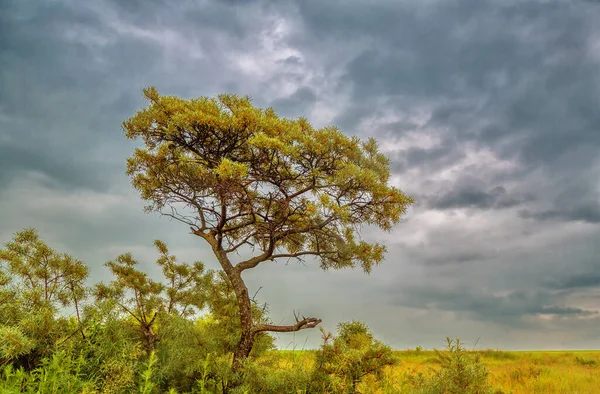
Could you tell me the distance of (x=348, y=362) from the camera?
8.00 metres

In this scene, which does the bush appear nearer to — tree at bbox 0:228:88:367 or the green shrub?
tree at bbox 0:228:88:367

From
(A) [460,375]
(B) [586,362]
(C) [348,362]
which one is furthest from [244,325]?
(B) [586,362]

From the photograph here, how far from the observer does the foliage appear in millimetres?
7852

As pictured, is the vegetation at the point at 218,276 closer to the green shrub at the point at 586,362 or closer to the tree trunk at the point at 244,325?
the tree trunk at the point at 244,325

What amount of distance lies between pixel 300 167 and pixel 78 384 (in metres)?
6.09

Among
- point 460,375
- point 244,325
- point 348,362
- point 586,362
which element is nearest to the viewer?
point 460,375

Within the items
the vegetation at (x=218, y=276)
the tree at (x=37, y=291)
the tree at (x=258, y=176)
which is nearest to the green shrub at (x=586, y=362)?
the vegetation at (x=218, y=276)

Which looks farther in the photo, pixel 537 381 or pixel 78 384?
pixel 537 381

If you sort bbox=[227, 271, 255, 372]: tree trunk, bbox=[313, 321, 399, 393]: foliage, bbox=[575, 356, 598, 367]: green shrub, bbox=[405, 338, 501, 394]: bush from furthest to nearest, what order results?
bbox=[575, 356, 598, 367]: green shrub → bbox=[227, 271, 255, 372]: tree trunk → bbox=[313, 321, 399, 393]: foliage → bbox=[405, 338, 501, 394]: bush

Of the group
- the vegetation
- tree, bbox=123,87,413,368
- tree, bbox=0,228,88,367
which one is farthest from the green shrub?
tree, bbox=0,228,88,367

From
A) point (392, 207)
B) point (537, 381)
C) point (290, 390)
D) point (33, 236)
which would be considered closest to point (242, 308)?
point (290, 390)

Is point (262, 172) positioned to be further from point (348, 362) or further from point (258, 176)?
point (348, 362)

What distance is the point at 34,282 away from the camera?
9.42 m

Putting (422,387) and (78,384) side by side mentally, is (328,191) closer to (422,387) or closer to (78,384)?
(422,387)
